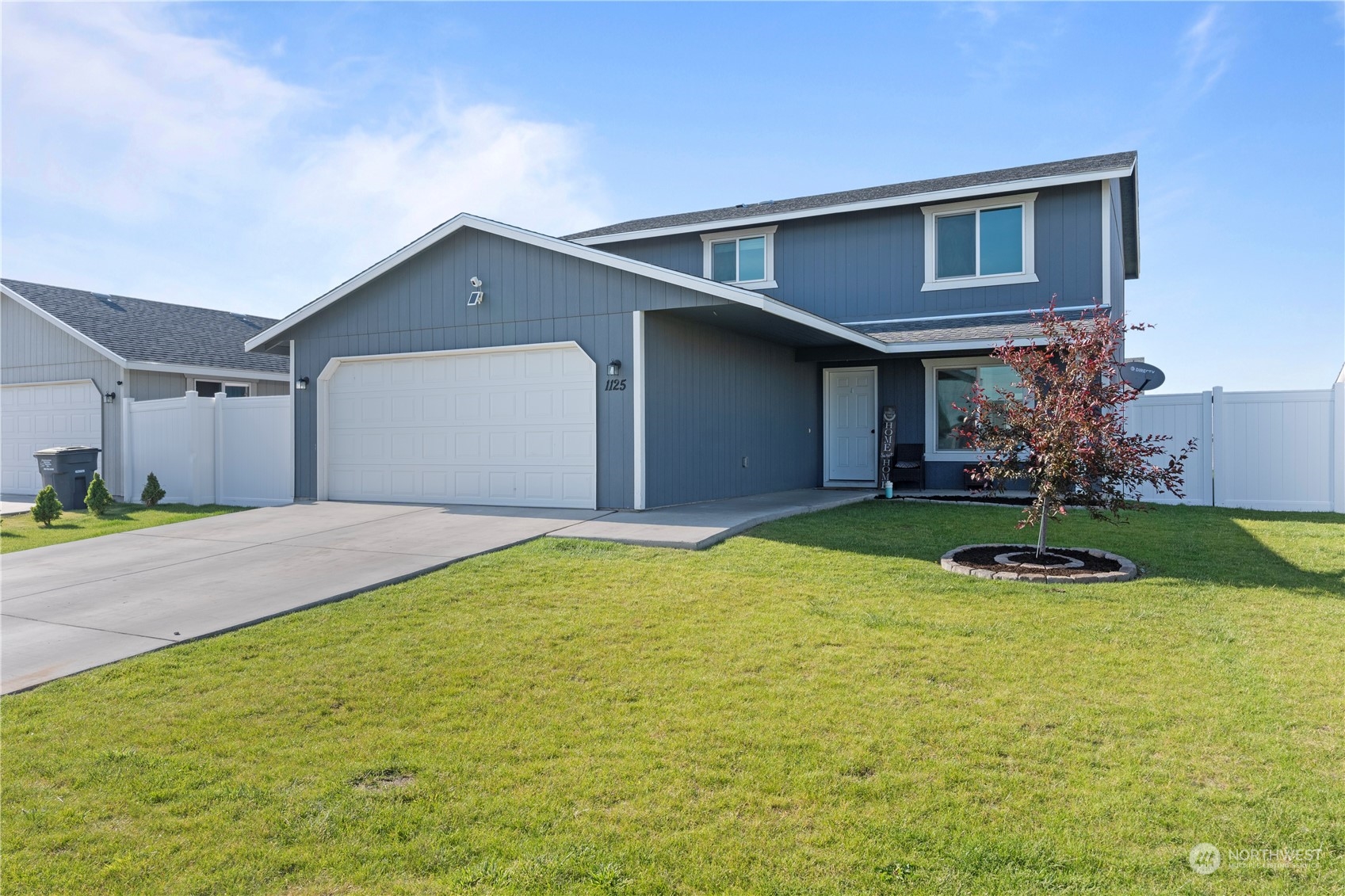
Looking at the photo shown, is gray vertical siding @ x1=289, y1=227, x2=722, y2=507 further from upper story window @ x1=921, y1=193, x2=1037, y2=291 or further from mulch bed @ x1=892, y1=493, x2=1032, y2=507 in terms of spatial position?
upper story window @ x1=921, y1=193, x2=1037, y2=291

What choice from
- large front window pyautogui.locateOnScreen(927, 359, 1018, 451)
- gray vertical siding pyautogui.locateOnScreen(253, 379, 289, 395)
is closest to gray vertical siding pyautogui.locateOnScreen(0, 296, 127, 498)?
gray vertical siding pyautogui.locateOnScreen(253, 379, 289, 395)

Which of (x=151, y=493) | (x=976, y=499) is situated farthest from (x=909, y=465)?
(x=151, y=493)

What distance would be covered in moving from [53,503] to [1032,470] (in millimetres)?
13870

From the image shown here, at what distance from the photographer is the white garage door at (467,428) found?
10.5m

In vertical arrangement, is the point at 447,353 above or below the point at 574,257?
below

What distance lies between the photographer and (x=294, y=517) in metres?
10.4

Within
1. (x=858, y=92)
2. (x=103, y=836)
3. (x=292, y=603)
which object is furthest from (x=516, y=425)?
(x=103, y=836)

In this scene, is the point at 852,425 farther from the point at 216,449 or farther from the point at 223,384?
the point at 223,384

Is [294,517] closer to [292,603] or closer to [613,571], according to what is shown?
[292,603]

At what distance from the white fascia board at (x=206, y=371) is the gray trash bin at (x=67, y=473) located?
2279 millimetres

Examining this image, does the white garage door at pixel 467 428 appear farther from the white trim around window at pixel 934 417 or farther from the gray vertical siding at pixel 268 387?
the gray vertical siding at pixel 268 387

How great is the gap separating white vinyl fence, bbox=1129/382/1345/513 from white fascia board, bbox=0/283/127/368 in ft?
61.9

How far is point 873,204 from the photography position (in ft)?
44.9

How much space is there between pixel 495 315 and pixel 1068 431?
7538 millimetres
